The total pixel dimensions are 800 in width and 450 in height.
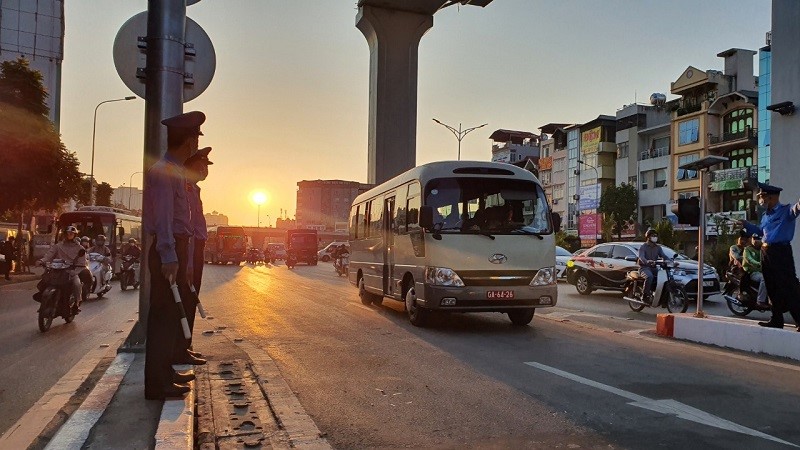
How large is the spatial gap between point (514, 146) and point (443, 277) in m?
84.0

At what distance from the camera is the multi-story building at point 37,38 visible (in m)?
55.4

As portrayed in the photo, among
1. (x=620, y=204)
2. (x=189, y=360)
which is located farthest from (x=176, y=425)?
(x=620, y=204)

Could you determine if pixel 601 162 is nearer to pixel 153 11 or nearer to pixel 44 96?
pixel 44 96

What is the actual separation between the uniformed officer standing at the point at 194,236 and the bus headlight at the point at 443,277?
4.02m

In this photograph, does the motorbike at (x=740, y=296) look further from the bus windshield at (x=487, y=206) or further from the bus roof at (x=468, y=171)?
the bus roof at (x=468, y=171)

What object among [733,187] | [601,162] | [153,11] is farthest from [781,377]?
[601,162]

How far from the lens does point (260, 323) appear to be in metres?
10.7

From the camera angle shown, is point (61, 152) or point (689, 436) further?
point (61, 152)

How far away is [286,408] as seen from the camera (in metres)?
4.90

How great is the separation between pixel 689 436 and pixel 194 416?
10.7ft

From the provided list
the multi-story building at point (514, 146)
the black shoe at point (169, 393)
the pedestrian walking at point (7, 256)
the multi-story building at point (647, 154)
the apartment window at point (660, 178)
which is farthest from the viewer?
the multi-story building at point (514, 146)

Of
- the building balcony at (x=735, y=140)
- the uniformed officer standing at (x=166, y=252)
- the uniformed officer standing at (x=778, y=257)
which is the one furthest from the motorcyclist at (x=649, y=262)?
the building balcony at (x=735, y=140)

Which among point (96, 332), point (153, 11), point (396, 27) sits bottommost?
point (96, 332)

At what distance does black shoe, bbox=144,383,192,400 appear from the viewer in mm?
4668
